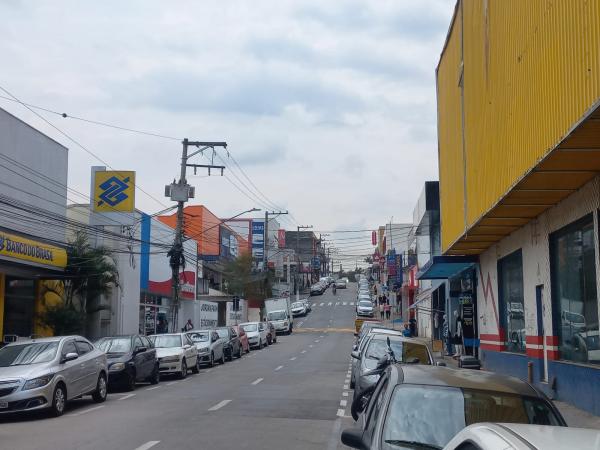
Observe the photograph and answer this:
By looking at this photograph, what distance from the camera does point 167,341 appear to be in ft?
87.6

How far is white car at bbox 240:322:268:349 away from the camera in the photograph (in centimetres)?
4459

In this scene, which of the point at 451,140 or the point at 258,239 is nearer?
the point at 451,140

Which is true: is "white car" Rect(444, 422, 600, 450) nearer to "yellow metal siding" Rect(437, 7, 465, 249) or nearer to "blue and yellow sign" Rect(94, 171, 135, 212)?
"yellow metal siding" Rect(437, 7, 465, 249)

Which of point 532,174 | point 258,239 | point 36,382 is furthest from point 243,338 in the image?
point 258,239

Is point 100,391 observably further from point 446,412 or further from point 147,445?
point 446,412

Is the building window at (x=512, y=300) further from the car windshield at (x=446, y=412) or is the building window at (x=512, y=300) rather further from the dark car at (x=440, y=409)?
the car windshield at (x=446, y=412)

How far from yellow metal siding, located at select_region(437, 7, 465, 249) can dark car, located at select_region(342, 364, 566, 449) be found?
1678 centimetres

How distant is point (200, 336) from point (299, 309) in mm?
52138

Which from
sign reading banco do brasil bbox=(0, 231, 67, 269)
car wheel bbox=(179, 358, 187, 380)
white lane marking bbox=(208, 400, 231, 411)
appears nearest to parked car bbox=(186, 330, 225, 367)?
car wheel bbox=(179, 358, 187, 380)

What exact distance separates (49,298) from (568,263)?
2177 cm

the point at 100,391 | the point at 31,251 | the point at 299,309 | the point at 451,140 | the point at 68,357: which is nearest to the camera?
the point at 68,357

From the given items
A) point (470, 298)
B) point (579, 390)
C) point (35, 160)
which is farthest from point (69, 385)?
point (470, 298)

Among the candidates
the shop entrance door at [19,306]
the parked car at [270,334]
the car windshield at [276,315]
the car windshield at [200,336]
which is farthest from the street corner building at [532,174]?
the car windshield at [276,315]

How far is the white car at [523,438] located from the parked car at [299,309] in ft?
265
